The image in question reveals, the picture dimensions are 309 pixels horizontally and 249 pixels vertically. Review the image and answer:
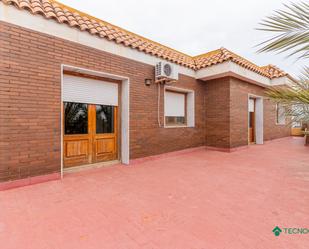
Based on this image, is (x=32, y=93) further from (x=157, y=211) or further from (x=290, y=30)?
(x=290, y=30)

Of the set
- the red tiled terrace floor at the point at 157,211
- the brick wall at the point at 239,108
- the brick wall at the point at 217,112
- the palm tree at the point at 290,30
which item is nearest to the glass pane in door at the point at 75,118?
the red tiled terrace floor at the point at 157,211

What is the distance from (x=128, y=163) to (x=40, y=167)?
2.41 metres

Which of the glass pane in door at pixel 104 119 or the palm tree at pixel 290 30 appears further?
the glass pane in door at pixel 104 119

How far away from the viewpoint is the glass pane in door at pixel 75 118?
4520 millimetres

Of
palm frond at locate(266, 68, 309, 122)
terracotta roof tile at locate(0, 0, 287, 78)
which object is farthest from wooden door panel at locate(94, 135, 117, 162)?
palm frond at locate(266, 68, 309, 122)

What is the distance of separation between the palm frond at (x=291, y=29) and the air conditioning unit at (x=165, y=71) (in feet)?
14.3

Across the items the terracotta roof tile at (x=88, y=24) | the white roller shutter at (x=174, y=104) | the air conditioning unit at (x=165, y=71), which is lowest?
the white roller shutter at (x=174, y=104)

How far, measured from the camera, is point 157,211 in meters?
2.55

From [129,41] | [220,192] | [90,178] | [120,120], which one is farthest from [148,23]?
[220,192]

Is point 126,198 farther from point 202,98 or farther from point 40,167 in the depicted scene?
point 202,98

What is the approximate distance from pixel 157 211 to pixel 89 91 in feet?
12.6

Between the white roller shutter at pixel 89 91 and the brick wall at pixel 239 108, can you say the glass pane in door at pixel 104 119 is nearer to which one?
the white roller shutter at pixel 89 91

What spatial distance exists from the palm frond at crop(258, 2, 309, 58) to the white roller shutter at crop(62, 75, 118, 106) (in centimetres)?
440

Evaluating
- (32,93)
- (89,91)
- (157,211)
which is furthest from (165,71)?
(157,211)
